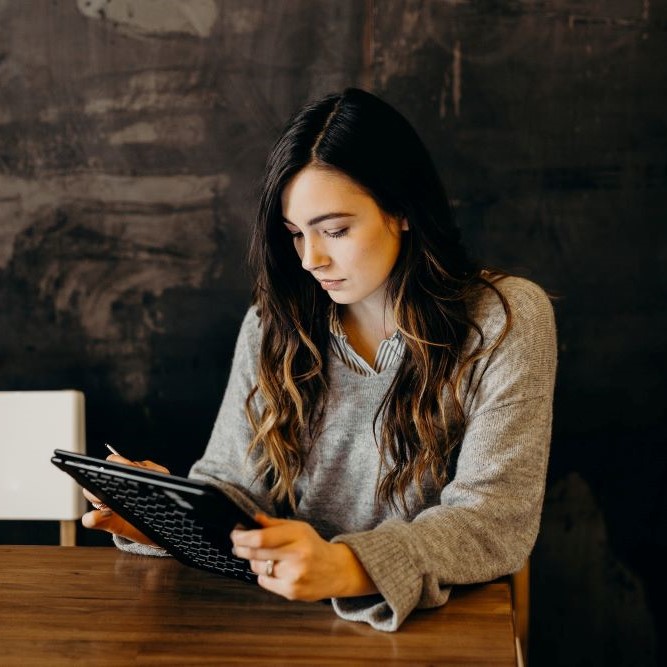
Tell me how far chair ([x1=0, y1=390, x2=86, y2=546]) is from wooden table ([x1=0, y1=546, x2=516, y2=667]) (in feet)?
1.90

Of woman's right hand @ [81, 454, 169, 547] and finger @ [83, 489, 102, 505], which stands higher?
finger @ [83, 489, 102, 505]

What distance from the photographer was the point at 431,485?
142 cm

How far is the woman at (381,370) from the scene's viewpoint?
1.25 meters

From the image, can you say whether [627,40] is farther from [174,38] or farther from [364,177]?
[174,38]

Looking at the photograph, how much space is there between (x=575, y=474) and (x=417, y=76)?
3.03 feet

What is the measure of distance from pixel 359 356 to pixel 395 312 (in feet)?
0.35

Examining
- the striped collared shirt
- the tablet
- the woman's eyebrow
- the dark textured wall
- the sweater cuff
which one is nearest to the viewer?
the tablet

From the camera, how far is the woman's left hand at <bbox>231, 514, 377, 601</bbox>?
1013mm

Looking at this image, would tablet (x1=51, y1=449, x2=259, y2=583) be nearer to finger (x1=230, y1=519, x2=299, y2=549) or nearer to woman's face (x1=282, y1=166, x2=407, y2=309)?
finger (x1=230, y1=519, x2=299, y2=549)

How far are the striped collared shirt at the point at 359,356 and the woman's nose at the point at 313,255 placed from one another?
0.18m

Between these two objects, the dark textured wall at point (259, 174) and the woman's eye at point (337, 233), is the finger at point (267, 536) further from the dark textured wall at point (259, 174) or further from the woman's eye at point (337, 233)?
the dark textured wall at point (259, 174)

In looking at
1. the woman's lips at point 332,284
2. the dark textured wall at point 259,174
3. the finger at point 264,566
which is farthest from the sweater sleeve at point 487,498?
the dark textured wall at point 259,174

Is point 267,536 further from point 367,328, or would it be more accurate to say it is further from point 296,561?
point 367,328

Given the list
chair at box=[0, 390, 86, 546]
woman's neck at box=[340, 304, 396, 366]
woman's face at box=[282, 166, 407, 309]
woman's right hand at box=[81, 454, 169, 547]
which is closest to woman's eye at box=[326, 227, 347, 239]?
woman's face at box=[282, 166, 407, 309]
